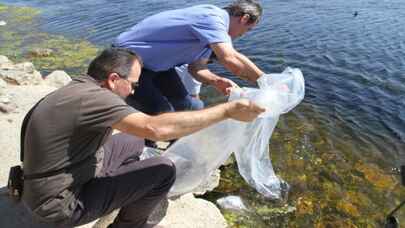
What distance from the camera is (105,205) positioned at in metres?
3.41

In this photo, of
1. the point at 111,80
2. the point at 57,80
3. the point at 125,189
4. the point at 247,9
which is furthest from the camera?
the point at 57,80

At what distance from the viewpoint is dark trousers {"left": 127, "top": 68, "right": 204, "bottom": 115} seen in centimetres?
490

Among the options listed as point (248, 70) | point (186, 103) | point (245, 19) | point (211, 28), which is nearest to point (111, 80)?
point (211, 28)

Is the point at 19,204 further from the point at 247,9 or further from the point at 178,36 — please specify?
the point at 247,9

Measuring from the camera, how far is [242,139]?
13.7ft

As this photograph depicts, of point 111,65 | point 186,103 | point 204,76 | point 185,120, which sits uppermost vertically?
point 111,65

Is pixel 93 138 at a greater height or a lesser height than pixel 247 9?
lesser

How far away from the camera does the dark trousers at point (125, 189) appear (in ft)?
11.1

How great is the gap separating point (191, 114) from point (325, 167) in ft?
12.4

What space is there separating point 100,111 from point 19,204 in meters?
1.92

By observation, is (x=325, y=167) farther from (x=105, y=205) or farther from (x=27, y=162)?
(x=27, y=162)

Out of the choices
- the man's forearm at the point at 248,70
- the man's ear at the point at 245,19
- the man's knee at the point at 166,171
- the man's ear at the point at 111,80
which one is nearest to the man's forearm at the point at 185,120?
the man's ear at the point at 111,80

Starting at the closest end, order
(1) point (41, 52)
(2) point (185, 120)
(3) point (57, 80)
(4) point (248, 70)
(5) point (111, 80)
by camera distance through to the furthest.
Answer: (2) point (185, 120) < (5) point (111, 80) < (4) point (248, 70) < (3) point (57, 80) < (1) point (41, 52)

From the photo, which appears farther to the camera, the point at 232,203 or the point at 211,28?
the point at 232,203
